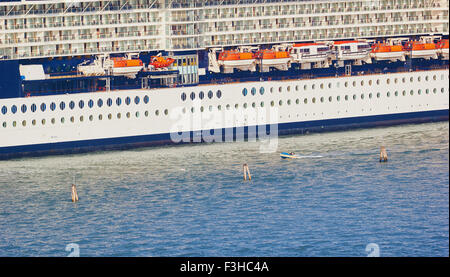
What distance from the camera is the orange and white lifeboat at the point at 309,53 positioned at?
6856 cm

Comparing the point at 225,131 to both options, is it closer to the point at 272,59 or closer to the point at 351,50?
the point at 272,59

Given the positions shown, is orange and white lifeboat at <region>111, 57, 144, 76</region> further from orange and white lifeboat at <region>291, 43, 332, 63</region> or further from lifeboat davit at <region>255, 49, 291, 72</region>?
orange and white lifeboat at <region>291, 43, 332, 63</region>

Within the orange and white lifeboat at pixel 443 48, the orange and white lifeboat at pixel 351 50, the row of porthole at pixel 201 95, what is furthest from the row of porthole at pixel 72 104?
the orange and white lifeboat at pixel 443 48

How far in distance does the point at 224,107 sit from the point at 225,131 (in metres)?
1.93

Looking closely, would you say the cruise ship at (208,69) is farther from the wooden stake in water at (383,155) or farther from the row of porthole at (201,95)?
the wooden stake in water at (383,155)

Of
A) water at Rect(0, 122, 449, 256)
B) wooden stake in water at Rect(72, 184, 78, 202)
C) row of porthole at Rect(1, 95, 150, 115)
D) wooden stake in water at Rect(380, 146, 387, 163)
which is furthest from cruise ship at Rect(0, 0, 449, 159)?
wooden stake in water at Rect(72, 184, 78, 202)

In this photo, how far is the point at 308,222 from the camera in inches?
1580

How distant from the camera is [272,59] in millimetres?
67625

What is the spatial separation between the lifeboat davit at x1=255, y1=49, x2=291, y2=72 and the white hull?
1621mm

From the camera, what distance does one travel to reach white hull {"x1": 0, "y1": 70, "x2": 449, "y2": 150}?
5991 centimetres
